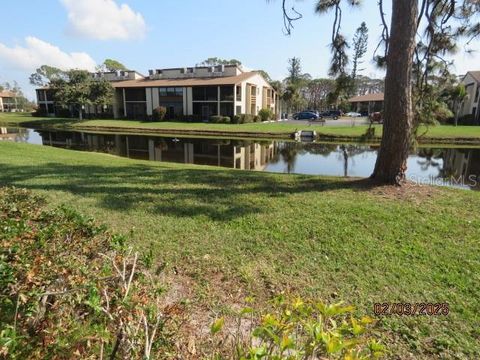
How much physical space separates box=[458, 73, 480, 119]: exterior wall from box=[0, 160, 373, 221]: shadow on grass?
1753 inches

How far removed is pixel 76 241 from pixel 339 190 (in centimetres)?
562

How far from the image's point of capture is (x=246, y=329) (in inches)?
120

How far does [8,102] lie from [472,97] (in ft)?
359

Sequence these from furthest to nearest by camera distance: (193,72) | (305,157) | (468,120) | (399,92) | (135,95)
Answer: (193,72)
(135,95)
(468,120)
(305,157)
(399,92)

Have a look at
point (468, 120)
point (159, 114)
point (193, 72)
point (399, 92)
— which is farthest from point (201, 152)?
point (468, 120)

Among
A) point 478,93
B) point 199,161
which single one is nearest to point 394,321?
point 199,161

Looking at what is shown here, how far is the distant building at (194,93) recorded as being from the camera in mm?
42719

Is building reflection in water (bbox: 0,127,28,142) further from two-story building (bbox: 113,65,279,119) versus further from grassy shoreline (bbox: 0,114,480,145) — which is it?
two-story building (bbox: 113,65,279,119)

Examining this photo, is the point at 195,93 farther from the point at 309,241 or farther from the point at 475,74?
the point at 309,241

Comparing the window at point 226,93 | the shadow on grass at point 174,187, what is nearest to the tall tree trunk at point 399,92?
the shadow on grass at point 174,187

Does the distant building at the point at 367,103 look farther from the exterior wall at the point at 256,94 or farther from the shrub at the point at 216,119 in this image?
the shrub at the point at 216,119

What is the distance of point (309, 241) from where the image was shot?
4801 millimetres

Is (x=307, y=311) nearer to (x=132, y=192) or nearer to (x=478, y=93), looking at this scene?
(x=132, y=192)

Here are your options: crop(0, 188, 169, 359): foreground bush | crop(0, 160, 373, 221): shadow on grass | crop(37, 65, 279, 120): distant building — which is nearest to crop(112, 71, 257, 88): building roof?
crop(37, 65, 279, 120): distant building
